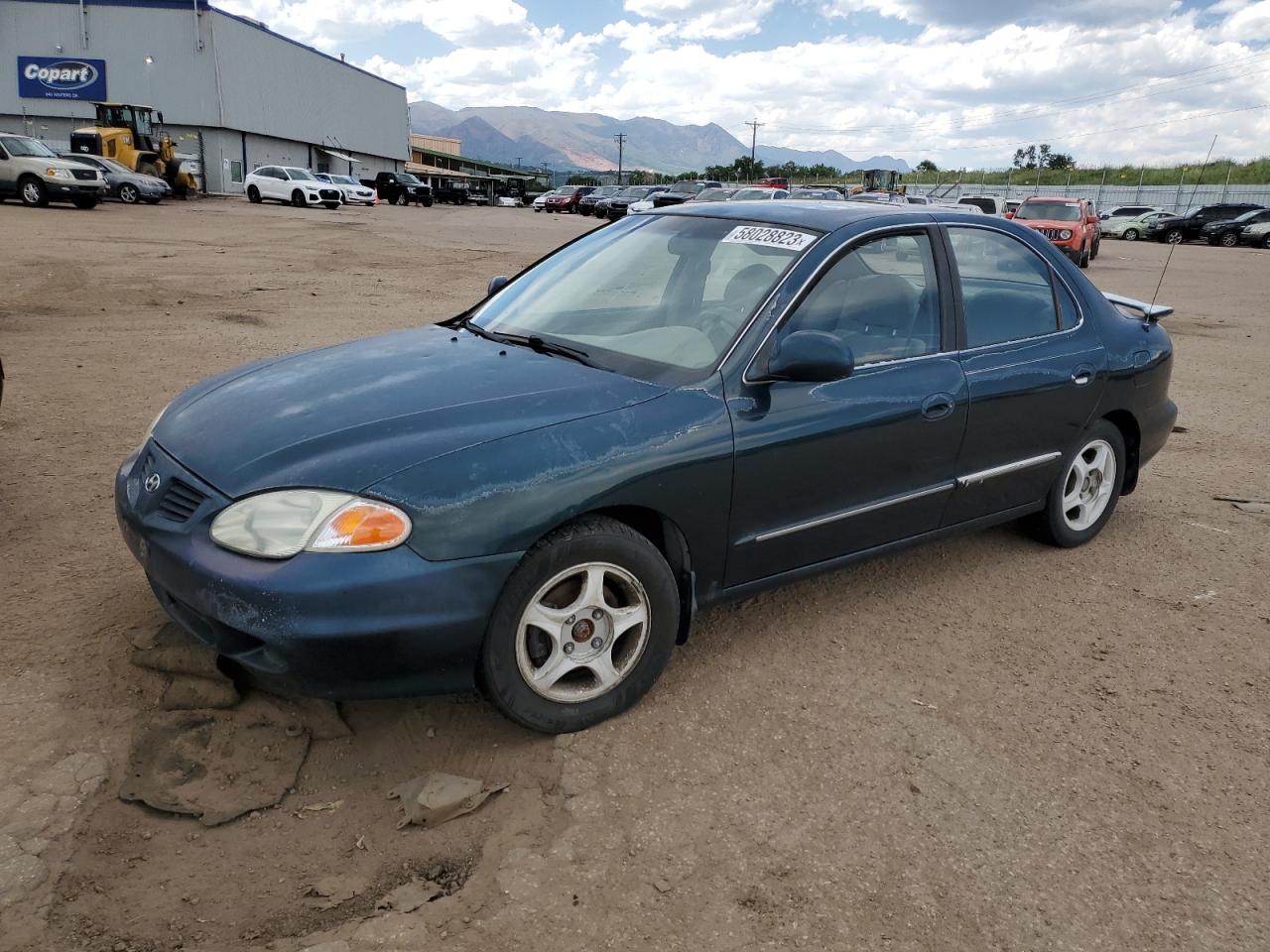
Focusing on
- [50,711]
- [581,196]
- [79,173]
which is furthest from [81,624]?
[581,196]

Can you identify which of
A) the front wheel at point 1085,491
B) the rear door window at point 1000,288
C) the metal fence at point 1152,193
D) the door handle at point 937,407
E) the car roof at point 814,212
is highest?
the metal fence at point 1152,193

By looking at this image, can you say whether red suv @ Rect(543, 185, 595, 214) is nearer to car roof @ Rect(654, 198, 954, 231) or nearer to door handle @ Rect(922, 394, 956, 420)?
car roof @ Rect(654, 198, 954, 231)

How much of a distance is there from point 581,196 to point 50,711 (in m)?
49.6

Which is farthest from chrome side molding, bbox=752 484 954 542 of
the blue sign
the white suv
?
the blue sign

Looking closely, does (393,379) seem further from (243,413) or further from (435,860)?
(435,860)

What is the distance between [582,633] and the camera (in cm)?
288

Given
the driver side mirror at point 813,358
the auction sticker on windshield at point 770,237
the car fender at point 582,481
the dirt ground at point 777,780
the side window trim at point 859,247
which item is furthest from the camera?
the auction sticker on windshield at point 770,237

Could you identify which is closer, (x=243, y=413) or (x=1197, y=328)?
(x=243, y=413)

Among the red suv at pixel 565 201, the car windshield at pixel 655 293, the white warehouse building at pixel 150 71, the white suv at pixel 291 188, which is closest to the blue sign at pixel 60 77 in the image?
the white warehouse building at pixel 150 71

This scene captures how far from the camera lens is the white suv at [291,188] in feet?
117

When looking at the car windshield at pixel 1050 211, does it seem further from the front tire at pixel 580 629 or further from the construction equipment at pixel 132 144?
the construction equipment at pixel 132 144

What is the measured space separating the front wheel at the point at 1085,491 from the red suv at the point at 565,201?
47929 mm

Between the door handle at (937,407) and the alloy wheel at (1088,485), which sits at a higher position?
the door handle at (937,407)

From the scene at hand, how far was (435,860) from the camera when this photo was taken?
2385mm
